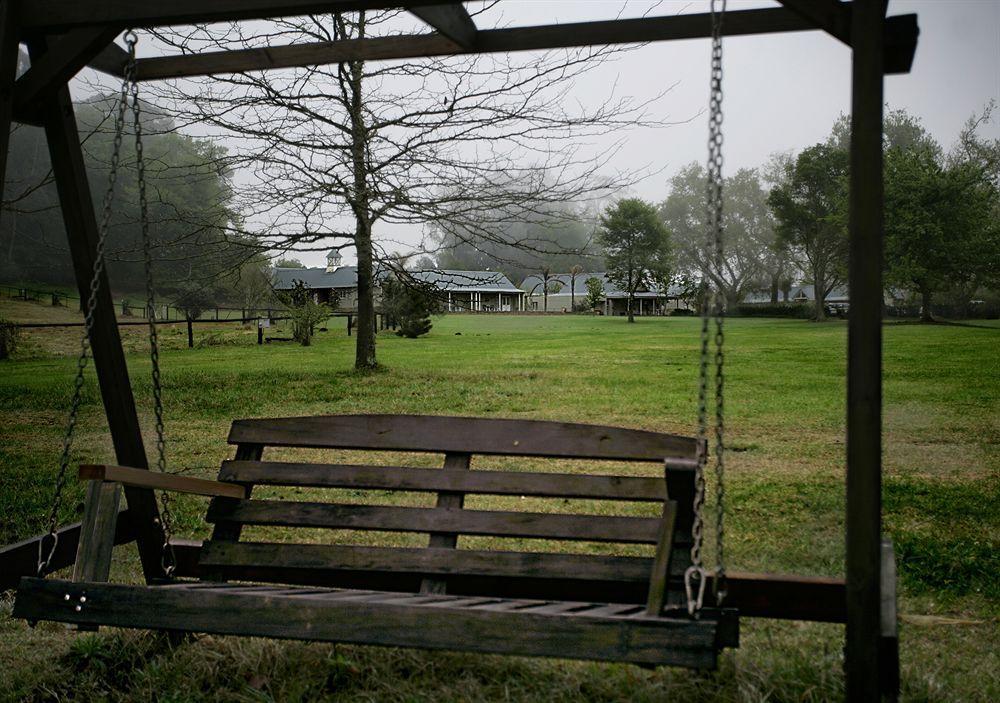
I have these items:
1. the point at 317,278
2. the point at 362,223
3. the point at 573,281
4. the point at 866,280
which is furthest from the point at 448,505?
the point at 317,278

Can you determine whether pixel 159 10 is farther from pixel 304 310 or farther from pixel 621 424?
pixel 304 310

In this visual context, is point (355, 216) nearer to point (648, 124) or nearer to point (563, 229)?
point (563, 229)

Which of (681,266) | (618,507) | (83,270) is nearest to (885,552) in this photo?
(83,270)

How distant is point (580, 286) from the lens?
13.5 m

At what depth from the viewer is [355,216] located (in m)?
10.6

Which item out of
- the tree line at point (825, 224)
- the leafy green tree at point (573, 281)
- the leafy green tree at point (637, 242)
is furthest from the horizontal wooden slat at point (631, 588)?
the leafy green tree at point (573, 281)

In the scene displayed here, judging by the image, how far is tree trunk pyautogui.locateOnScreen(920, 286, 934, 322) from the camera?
9.69 m

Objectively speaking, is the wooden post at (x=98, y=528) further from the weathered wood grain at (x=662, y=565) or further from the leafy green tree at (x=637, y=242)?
the leafy green tree at (x=637, y=242)

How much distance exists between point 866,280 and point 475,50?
6.11 ft

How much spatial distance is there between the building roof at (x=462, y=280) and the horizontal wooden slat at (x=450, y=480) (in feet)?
25.8

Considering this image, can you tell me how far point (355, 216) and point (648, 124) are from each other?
3.64m

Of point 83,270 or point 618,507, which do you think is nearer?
point 83,270

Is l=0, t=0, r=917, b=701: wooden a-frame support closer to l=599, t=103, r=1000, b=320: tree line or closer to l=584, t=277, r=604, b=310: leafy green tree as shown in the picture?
l=599, t=103, r=1000, b=320: tree line

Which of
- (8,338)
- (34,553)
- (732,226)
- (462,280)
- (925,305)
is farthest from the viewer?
(8,338)
